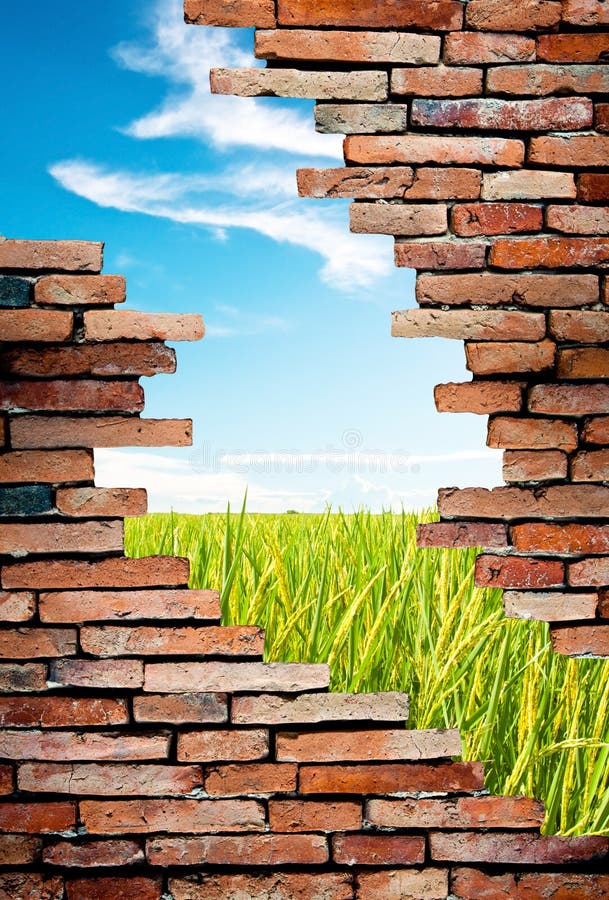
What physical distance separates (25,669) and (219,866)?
0.85 metres

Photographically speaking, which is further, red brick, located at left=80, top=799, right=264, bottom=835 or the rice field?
the rice field

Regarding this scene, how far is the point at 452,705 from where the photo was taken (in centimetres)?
267

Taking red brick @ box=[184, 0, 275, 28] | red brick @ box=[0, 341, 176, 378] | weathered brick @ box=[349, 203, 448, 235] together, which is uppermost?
red brick @ box=[184, 0, 275, 28]

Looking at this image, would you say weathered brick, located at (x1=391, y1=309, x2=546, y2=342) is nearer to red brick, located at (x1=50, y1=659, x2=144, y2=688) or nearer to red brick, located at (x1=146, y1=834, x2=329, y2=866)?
red brick, located at (x1=50, y1=659, x2=144, y2=688)

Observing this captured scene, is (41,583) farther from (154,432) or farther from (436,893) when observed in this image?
(436,893)

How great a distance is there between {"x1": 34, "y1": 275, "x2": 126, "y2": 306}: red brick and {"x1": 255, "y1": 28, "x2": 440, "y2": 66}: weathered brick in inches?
32.8

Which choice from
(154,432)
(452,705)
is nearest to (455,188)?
(154,432)

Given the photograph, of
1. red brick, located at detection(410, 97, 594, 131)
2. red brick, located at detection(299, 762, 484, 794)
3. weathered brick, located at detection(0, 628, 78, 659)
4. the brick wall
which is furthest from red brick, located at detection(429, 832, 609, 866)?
red brick, located at detection(410, 97, 594, 131)

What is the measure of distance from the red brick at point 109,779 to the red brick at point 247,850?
171 millimetres

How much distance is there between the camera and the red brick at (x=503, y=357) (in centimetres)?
241

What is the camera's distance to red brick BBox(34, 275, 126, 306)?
242 centimetres

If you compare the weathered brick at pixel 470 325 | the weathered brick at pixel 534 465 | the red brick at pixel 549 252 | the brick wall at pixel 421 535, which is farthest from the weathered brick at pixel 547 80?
the weathered brick at pixel 534 465

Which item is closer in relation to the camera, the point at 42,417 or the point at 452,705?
the point at 42,417

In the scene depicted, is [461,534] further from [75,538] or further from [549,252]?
[75,538]
